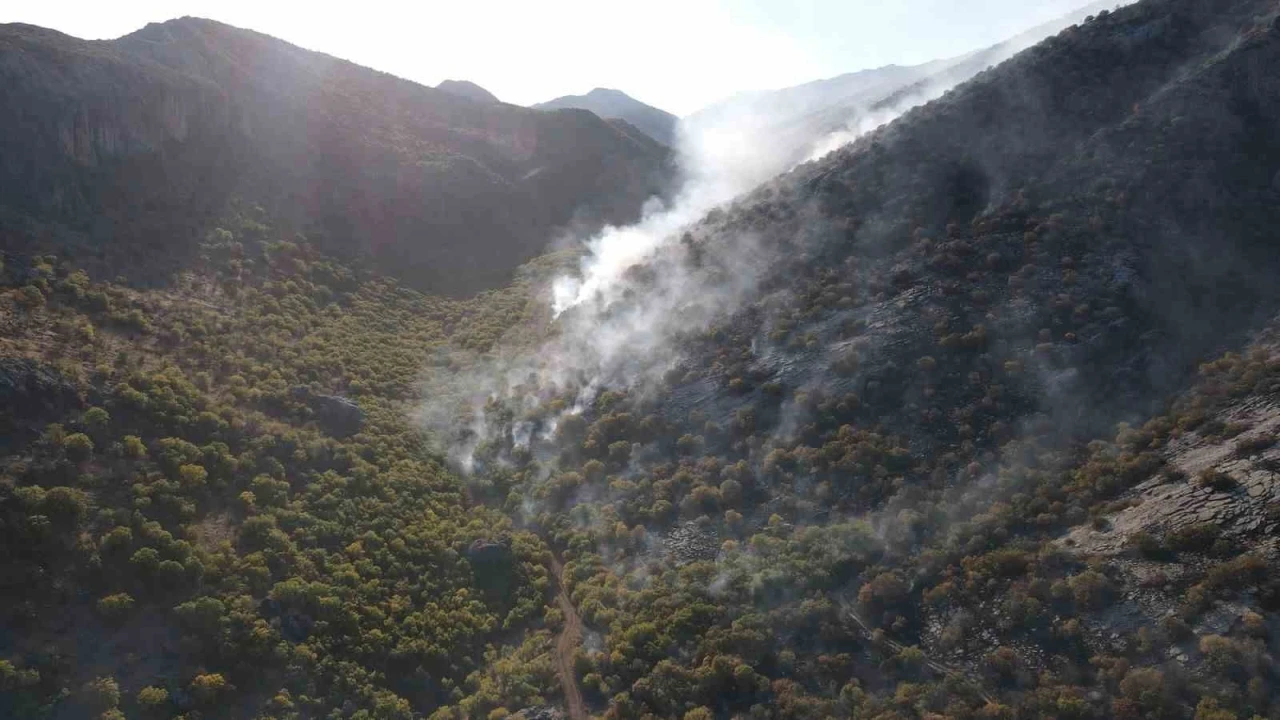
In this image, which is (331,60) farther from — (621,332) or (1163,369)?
(1163,369)

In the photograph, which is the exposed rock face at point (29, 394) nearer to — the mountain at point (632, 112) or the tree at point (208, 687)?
the tree at point (208, 687)

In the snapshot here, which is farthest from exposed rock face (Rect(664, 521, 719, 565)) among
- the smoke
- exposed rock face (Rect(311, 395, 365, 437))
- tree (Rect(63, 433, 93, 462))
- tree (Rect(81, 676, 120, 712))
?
tree (Rect(63, 433, 93, 462))

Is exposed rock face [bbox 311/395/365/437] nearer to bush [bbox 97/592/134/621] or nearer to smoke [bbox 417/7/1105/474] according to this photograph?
smoke [bbox 417/7/1105/474]

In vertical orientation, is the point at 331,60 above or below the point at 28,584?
above

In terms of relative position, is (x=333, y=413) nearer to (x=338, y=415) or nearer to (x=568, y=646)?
(x=338, y=415)

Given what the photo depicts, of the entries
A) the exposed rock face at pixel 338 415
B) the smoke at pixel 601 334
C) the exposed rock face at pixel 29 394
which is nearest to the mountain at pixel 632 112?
the smoke at pixel 601 334

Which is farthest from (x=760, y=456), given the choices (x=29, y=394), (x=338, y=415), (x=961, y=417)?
(x=29, y=394)

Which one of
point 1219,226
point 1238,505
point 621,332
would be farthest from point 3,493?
point 1219,226
